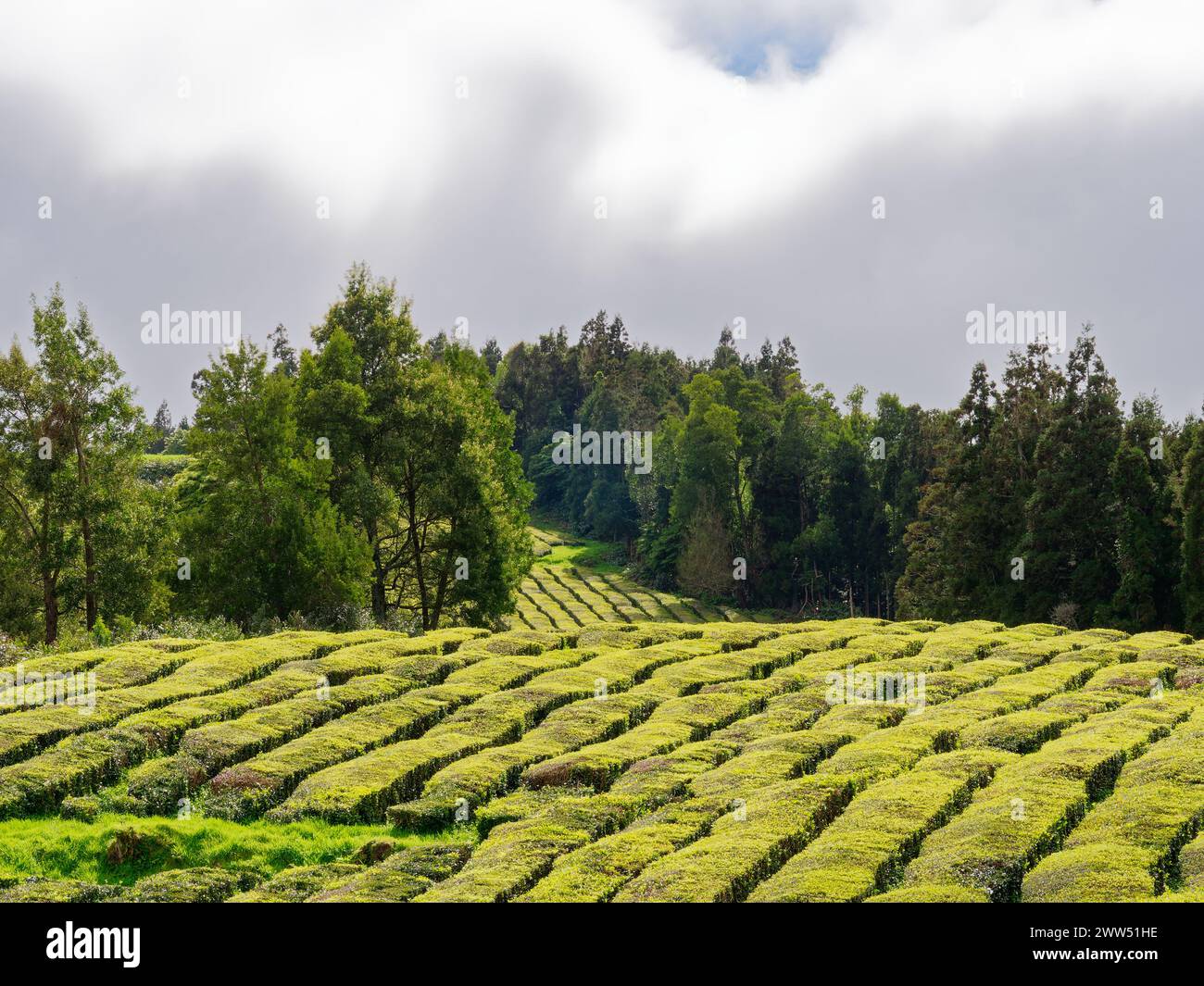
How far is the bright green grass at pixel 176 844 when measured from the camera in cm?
2033

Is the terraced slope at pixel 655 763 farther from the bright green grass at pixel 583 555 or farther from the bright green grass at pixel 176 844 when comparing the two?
the bright green grass at pixel 583 555

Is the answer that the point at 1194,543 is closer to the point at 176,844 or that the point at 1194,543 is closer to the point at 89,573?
the point at 176,844

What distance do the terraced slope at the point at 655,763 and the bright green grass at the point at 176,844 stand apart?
287mm

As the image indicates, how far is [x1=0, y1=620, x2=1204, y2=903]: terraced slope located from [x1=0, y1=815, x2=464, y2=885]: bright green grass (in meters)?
0.29

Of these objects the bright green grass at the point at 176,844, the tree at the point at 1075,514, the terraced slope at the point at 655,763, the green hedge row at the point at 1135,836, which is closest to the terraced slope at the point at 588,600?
the tree at the point at 1075,514

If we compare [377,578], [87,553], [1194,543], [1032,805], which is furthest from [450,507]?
[1032,805]

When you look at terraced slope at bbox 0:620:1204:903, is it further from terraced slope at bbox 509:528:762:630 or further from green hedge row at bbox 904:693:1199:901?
terraced slope at bbox 509:528:762:630

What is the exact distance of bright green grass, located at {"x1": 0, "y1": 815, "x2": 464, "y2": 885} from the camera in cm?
2033

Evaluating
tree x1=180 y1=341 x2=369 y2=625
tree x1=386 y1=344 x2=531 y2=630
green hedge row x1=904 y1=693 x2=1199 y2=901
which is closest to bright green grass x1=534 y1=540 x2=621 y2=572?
tree x1=386 y1=344 x2=531 y2=630

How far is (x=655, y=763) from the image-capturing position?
2398cm
